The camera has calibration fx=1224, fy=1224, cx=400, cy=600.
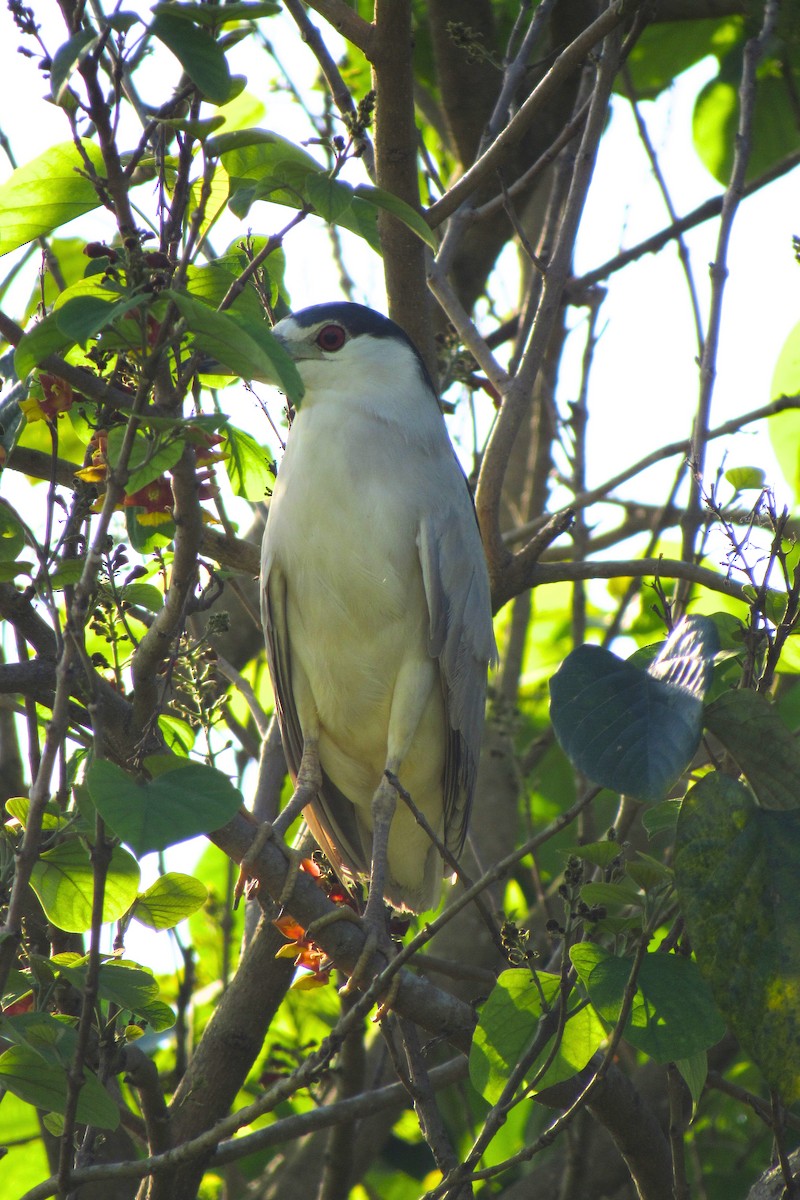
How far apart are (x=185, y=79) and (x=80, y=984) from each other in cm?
128

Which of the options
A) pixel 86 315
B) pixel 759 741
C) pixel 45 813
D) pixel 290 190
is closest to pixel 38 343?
pixel 86 315

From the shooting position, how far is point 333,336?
3.01 m

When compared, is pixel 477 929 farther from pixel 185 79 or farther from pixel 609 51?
pixel 185 79

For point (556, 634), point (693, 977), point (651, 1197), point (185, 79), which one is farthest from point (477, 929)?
point (185, 79)

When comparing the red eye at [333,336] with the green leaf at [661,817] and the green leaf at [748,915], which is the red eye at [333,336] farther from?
the green leaf at [748,915]

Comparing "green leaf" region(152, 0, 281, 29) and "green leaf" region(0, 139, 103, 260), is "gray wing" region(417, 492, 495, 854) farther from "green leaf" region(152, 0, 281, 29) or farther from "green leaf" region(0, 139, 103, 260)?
"green leaf" region(152, 0, 281, 29)

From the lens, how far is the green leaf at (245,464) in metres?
2.33

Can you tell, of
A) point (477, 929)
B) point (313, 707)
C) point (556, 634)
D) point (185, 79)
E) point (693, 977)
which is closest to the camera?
point (185, 79)

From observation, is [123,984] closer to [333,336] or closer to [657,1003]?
[657,1003]

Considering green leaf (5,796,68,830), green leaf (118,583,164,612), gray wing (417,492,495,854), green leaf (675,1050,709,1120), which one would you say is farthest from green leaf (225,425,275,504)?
green leaf (675,1050,709,1120)

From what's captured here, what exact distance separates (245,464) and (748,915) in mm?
1270

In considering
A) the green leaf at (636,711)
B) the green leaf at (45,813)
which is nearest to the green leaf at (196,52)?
the green leaf at (636,711)

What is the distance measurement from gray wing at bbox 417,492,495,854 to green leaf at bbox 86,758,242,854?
1384mm

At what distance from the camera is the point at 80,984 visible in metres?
1.79
